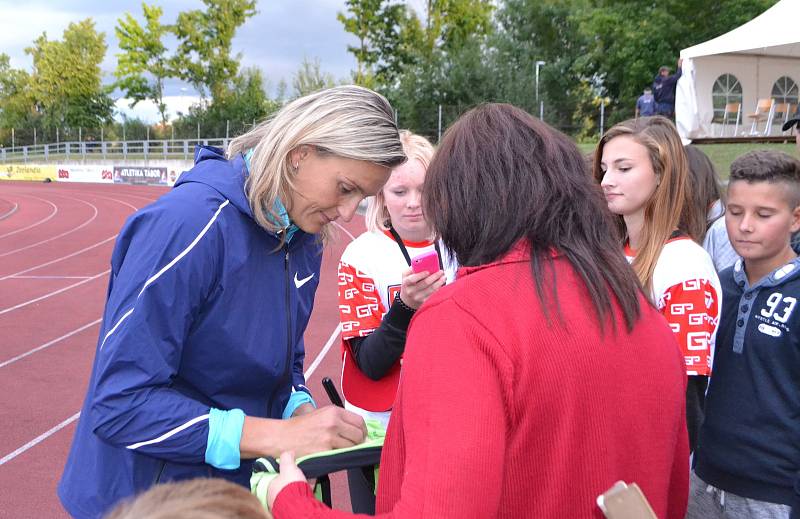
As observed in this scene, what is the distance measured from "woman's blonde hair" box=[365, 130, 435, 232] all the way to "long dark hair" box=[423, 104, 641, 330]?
1.39 metres

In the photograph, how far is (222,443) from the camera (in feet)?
4.95

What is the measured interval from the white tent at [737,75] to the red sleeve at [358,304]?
13.8m

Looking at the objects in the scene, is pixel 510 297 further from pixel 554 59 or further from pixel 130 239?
pixel 554 59

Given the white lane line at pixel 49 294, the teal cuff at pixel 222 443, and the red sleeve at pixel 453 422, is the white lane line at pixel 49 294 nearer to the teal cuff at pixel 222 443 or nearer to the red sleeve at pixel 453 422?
the teal cuff at pixel 222 443

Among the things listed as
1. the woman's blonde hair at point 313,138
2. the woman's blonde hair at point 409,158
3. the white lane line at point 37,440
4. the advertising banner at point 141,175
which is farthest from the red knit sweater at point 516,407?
the advertising banner at point 141,175

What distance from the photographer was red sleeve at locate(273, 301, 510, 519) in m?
1.01

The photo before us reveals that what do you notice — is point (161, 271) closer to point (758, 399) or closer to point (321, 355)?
point (758, 399)

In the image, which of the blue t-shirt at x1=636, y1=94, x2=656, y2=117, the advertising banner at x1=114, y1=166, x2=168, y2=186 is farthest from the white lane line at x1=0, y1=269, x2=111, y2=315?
the advertising banner at x1=114, y1=166, x2=168, y2=186

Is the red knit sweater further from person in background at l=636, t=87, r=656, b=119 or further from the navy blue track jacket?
person in background at l=636, t=87, r=656, b=119

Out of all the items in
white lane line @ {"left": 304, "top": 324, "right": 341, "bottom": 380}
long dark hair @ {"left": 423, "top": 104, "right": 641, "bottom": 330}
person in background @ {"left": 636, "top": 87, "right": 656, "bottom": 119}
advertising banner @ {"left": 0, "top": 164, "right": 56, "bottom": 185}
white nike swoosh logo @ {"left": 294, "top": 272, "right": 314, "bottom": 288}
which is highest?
person in background @ {"left": 636, "top": 87, "right": 656, "bottom": 119}

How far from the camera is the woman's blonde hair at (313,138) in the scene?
1.66 m

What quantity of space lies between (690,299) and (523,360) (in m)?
1.29

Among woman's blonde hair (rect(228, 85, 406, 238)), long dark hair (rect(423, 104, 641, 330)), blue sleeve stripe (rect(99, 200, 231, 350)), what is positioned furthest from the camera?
woman's blonde hair (rect(228, 85, 406, 238))

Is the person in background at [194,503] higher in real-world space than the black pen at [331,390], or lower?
higher
